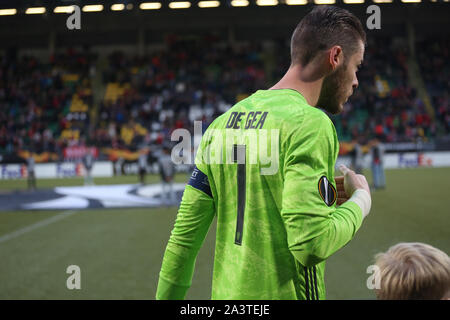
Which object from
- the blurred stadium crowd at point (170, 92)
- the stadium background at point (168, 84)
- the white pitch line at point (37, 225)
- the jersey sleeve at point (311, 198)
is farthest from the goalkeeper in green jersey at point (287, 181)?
the blurred stadium crowd at point (170, 92)

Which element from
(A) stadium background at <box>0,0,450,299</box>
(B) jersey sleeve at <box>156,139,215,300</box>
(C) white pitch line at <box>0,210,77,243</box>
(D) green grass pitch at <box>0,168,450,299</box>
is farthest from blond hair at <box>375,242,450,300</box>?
(A) stadium background at <box>0,0,450,299</box>

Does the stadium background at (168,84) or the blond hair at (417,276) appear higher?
the stadium background at (168,84)

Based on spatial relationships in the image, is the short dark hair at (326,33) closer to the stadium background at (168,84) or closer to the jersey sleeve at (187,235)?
the jersey sleeve at (187,235)

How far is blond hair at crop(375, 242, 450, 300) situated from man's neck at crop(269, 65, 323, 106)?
1.97 ft

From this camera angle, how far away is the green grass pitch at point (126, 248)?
4.17 meters

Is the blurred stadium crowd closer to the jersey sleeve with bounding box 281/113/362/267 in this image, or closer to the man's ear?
the man's ear

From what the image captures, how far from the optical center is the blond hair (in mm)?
1297

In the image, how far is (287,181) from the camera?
1.12 metres

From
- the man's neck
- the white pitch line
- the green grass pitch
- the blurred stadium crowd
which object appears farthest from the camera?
the blurred stadium crowd
